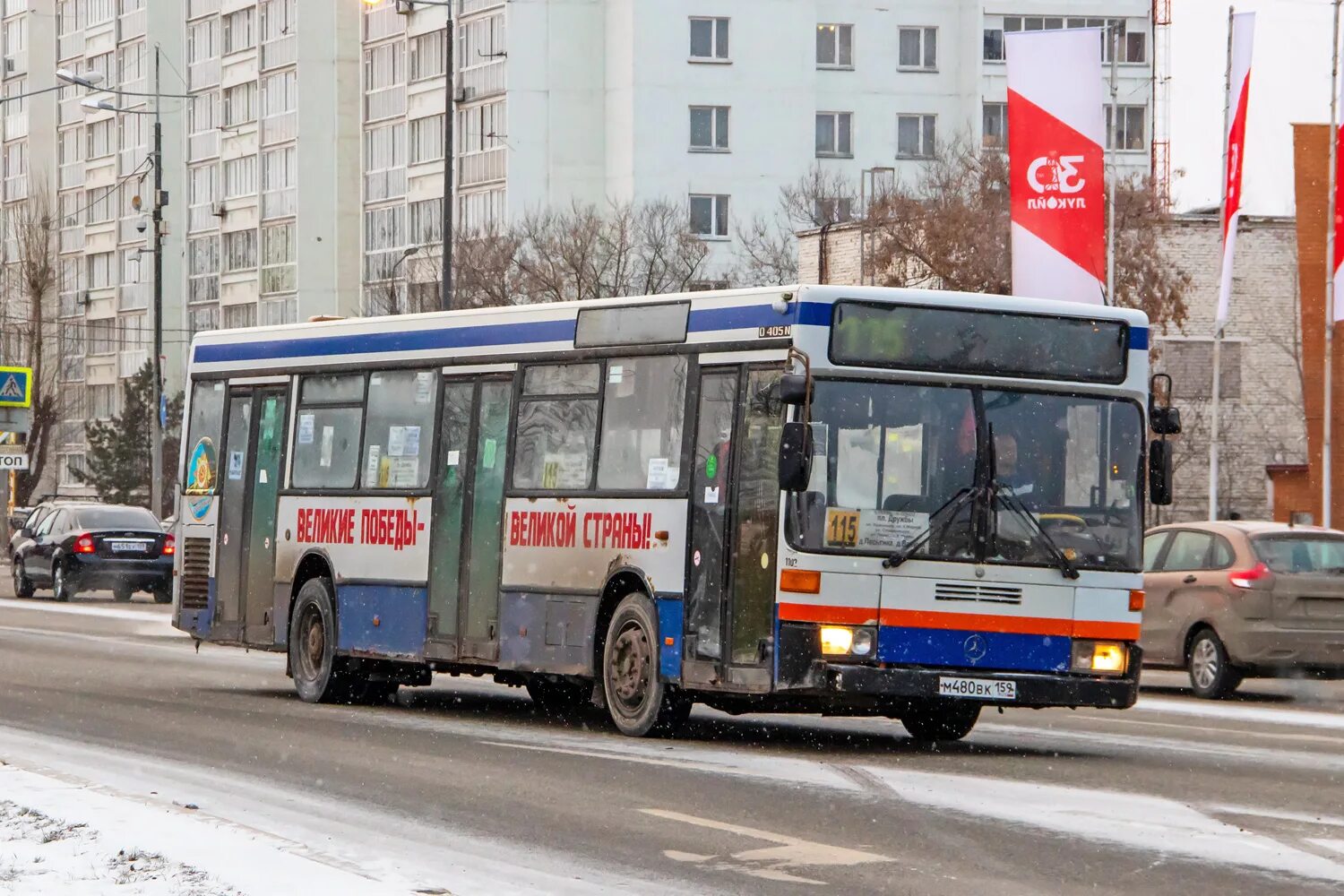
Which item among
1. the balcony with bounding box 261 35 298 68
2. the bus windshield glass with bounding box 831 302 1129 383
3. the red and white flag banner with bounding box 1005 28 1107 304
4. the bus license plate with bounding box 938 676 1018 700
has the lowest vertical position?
the bus license plate with bounding box 938 676 1018 700

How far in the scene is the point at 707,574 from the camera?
1499cm

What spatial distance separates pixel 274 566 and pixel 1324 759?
8.85 m

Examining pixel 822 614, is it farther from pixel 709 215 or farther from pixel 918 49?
pixel 918 49

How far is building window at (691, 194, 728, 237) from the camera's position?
246 ft

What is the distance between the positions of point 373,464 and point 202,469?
2.95 metres

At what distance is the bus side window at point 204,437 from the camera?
21031 mm

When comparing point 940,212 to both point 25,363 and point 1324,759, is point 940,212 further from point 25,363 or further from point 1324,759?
point 25,363

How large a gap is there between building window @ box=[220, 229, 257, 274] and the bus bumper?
257 ft

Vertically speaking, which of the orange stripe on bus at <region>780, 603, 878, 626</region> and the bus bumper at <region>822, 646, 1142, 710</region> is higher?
the orange stripe on bus at <region>780, 603, 878, 626</region>

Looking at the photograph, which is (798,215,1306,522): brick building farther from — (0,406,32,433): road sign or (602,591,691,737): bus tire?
(602,591,691,737): bus tire

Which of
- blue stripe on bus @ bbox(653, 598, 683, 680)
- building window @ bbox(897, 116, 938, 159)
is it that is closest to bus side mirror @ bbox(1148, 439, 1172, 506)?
blue stripe on bus @ bbox(653, 598, 683, 680)

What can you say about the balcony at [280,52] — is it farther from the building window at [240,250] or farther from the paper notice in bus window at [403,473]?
the paper notice in bus window at [403,473]

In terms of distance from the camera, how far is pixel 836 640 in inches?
566

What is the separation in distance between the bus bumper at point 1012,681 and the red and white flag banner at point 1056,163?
1388 cm
